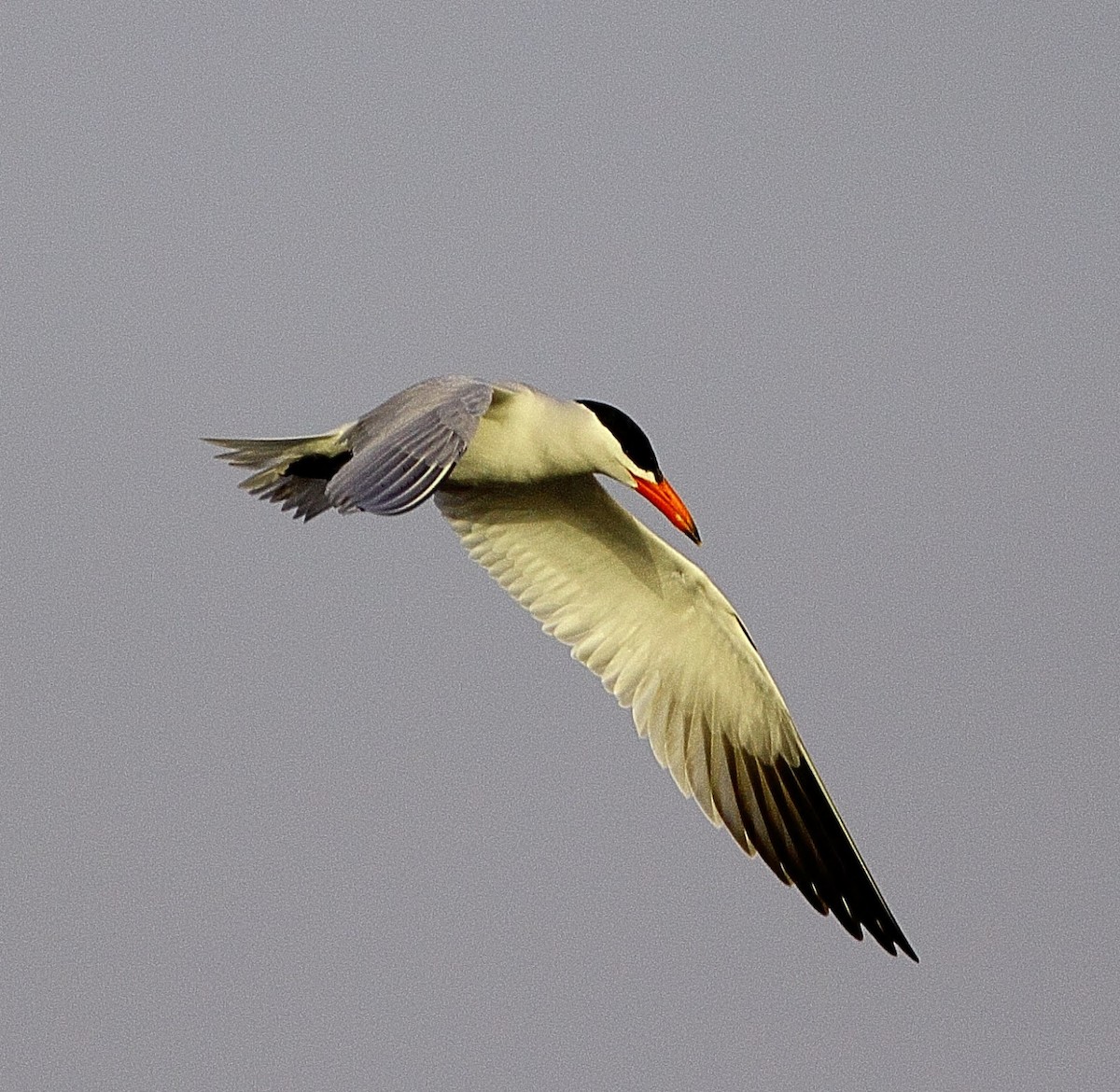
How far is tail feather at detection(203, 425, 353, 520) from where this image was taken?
10.6 metres

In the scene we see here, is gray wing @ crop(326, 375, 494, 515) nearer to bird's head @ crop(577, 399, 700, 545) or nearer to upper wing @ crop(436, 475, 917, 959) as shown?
bird's head @ crop(577, 399, 700, 545)

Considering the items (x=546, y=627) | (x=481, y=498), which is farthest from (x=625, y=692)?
(x=481, y=498)

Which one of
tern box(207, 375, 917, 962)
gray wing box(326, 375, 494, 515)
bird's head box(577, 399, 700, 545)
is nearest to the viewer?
gray wing box(326, 375, 494, 515)

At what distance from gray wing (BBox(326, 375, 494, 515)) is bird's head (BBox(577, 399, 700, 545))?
2.80ft

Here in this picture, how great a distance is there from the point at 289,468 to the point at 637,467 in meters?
2.09

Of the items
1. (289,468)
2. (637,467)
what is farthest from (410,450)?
(289,468)

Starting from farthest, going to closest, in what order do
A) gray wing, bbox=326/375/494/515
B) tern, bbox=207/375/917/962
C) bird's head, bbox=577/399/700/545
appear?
tern, bbox=207/375/917/962 < bird's head, bbox=577/399/700/545 < gray wing, bbox=326/375/494/515

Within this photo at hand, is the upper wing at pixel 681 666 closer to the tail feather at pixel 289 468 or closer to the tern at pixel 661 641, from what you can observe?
the tern at pixel 661 641

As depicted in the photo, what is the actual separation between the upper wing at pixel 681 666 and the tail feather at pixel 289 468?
82 cm

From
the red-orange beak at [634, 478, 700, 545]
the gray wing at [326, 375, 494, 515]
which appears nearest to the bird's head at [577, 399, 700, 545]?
the red-orange beak at [634, 478, 700, 545]

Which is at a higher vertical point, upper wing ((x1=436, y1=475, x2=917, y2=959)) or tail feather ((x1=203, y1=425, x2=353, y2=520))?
tail feather ((x1=203, y1=425, x2=353, y2=520))

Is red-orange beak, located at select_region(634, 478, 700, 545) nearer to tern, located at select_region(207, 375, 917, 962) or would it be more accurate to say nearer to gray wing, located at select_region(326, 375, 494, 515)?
tern, located at select_region(207, 375, 917, 962)

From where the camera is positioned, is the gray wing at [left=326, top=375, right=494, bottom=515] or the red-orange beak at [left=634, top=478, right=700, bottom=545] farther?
the red-orange beak at [left=634, top=478, right=700, bottom=545]

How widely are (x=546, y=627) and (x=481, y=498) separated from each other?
2.80ft
